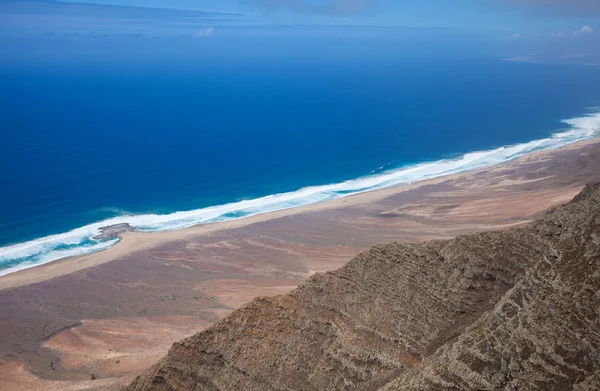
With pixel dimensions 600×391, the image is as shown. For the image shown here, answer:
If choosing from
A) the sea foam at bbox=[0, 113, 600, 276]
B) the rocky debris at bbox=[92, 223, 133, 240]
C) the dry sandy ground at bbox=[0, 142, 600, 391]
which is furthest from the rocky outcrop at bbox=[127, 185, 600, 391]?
the rocky debris at bbox=[92, 223, 133, 240]

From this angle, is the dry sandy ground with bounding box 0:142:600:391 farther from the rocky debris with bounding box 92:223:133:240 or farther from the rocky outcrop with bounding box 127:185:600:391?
the rocky outcrop with bounding box 127:185:600:391

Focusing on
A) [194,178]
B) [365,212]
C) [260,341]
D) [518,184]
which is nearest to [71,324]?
[260,341]

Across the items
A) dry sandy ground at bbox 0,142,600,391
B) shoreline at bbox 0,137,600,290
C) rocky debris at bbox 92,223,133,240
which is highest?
rocky debris at bbox 92,223,133,240

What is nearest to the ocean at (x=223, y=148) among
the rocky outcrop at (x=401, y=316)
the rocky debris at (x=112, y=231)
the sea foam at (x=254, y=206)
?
the sea foam at (x=254, y=206)

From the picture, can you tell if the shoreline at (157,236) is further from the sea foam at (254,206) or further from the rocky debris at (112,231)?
the sea foam at (254,206)

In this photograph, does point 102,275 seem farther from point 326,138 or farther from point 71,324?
point 326,138
